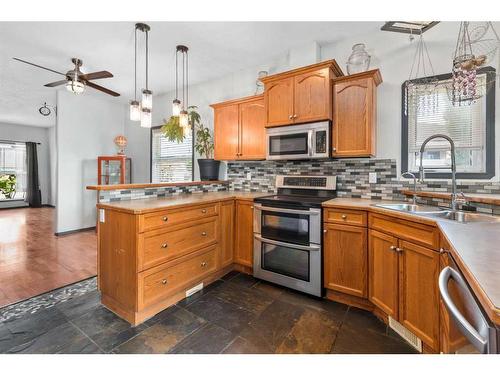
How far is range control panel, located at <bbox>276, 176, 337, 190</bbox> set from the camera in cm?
268

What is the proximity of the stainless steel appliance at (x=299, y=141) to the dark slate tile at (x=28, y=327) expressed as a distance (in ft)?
7.93

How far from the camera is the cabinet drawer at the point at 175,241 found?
187 cm

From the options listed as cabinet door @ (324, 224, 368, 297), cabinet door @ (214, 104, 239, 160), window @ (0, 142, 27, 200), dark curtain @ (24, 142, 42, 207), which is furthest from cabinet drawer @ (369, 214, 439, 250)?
window @ (0, 142, 27, 200)

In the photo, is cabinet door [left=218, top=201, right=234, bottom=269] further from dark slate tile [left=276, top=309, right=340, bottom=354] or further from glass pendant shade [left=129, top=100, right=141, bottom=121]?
glass pendant shade [left=129, top=100, right=141, bottom=121]

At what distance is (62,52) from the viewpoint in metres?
3.04

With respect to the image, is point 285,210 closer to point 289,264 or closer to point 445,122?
point 289,264

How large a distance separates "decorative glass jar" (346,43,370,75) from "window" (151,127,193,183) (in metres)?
2.76

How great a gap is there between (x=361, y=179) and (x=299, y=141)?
79cm

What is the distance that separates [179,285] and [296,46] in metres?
2.99

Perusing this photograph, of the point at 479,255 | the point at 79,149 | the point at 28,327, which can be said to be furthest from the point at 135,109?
the point at 79,149

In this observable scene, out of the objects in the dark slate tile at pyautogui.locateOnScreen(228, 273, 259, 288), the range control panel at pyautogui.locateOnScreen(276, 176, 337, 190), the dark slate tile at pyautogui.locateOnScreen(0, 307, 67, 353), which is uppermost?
the range control panel at pyautogui.locateOnScreen(276, 176, 337, 190)

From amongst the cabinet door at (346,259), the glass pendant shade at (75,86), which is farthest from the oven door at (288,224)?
the glass pendant shade at (75,86)
